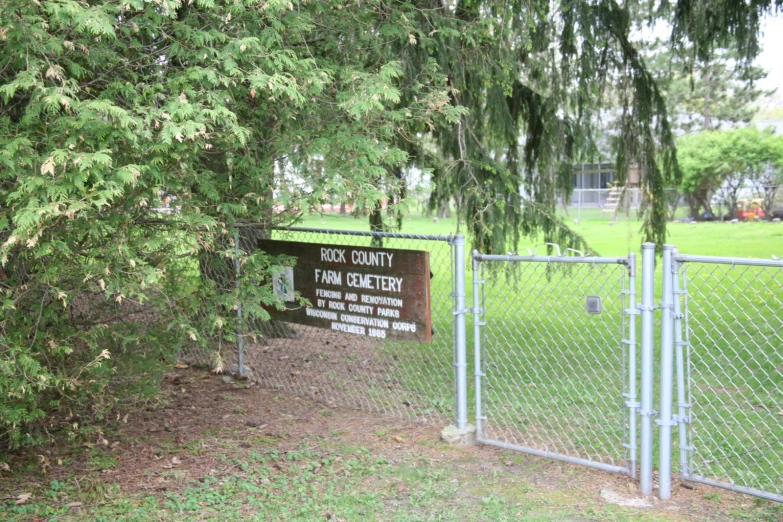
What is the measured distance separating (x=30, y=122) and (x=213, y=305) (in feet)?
5.37

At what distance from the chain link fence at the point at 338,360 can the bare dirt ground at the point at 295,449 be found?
34cm

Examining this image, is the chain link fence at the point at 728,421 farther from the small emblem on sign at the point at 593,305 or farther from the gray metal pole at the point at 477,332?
the gray metal pole at the point at 477,332

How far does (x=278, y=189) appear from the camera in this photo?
179 inches

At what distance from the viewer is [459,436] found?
490 centimetres

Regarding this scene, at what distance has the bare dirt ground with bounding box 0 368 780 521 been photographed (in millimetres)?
3947

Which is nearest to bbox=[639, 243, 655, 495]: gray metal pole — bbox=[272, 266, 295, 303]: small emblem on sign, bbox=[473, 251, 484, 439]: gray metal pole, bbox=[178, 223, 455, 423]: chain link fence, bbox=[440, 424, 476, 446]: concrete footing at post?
bbox=[473, 251, 484, 439]: gray metal pole

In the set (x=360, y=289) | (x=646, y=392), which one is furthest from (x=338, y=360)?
(x=646, y=392)

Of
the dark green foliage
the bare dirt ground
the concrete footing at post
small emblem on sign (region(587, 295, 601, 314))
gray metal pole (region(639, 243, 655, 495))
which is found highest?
A: the dark green foliage

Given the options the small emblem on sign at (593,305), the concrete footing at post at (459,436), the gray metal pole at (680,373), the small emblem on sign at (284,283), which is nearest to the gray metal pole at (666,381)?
the gray metal pole at (680,373)

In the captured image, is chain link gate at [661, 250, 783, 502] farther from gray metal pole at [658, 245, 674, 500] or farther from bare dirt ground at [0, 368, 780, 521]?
bare dirt ground at [0, 368, 780, 521]

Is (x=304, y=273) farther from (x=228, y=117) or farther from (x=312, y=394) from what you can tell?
(x=228, y=117)

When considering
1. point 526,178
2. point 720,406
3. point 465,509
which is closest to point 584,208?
Result: point 526,178

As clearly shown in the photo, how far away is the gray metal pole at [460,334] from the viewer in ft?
15.7

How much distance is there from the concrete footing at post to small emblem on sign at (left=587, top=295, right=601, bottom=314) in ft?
4.25
